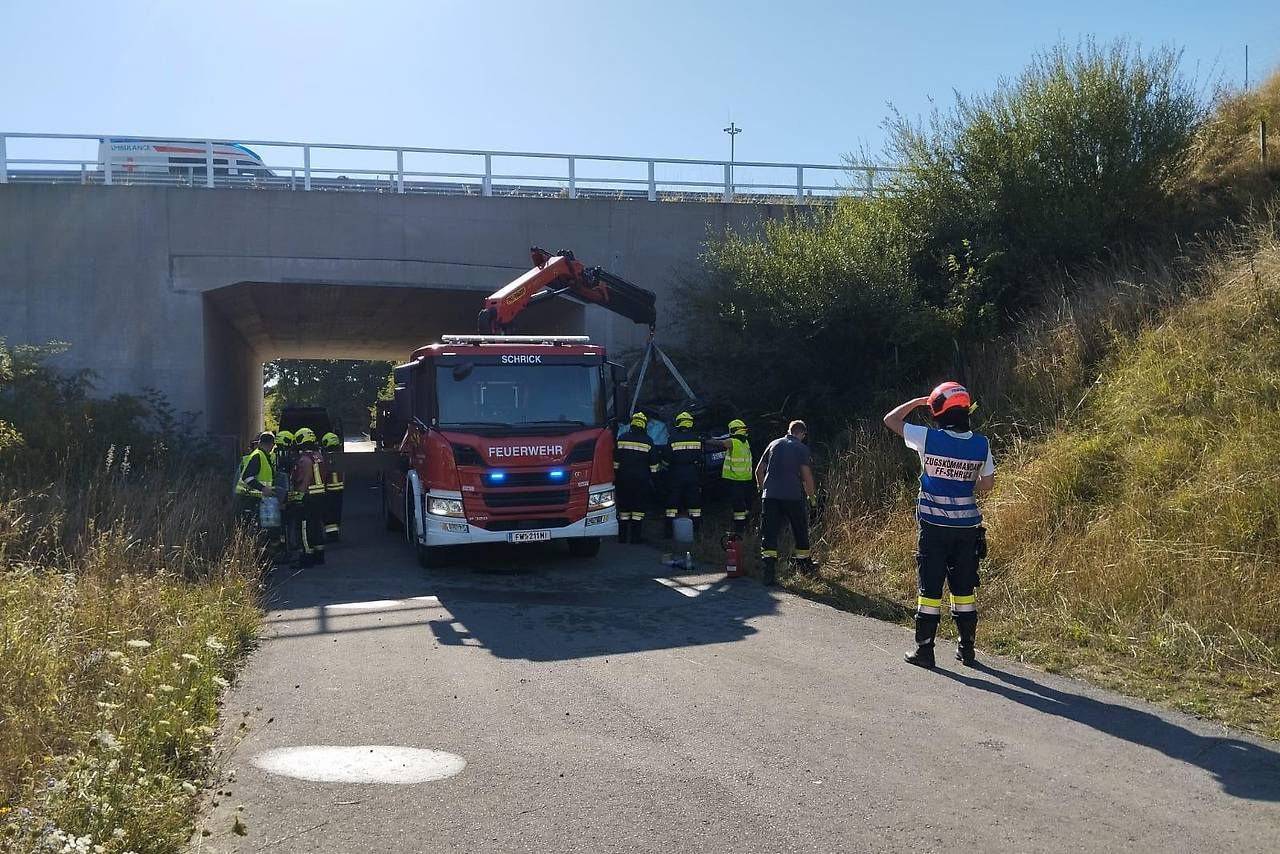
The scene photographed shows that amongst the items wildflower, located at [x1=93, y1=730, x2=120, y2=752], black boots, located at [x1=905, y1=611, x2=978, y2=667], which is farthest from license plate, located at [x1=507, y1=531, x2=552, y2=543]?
wildflower, located at [x1=93, y1=730, x2=120, y2=752]

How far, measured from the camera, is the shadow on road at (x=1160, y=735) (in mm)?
4801

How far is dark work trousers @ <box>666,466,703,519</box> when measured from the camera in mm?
13109

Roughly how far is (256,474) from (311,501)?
2.29ft

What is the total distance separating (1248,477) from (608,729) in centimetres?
591

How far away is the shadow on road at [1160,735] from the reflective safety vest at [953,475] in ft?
3.50

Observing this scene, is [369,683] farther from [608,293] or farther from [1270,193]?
[1270,193]

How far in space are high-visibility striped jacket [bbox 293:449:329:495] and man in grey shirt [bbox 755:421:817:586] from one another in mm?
5411

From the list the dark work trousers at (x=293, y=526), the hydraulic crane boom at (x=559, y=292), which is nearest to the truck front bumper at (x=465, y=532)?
the dark work trousers at (x=293, y=526)

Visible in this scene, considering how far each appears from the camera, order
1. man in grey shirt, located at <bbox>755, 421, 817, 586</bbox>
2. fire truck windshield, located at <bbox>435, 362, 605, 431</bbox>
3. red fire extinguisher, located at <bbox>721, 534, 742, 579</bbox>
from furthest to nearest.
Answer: fire truck windshield, located at <bbox>435, 362, 605, 431</bbox>, red fire extinguisher, located at <bbox>721, 534, 742, 579</bbox>, man in grey shirt, located at <bbox>755, 421, 817, 586</bbox>

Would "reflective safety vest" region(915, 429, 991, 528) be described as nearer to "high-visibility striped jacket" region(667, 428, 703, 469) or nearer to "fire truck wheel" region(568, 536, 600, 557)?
"fire truck wheel" region(568, 536, 600, 557)

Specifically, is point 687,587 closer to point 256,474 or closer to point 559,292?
point 256,474

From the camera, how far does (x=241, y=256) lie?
1853cm

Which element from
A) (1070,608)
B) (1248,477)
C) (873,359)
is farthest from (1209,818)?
(873,359)

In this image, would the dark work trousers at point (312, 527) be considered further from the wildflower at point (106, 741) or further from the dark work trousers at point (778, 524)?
the wildflower at point (106, 741)
